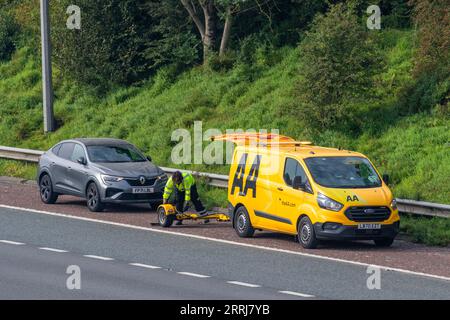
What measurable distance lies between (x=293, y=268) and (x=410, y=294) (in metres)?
2.94

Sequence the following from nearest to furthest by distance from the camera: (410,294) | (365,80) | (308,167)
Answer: (410,294), (308,167), (365,80)

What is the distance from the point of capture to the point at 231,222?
84.3 feet

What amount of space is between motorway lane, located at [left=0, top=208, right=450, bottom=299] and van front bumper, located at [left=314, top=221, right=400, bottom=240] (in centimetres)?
81

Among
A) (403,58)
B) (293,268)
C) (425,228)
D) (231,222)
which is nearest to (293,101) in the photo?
(403,58)

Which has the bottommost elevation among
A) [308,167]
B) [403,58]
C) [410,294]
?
[410,294]

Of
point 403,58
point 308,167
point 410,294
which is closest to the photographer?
point 410,294

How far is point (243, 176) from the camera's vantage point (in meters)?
24.5

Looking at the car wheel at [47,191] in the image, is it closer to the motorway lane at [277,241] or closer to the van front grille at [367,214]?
the motorway lane at [277,241]

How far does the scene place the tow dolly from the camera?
25344 mm

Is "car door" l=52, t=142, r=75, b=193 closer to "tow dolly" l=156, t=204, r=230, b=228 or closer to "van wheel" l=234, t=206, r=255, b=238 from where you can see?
"tow dolly" l=156, t=204, r=230, b=228

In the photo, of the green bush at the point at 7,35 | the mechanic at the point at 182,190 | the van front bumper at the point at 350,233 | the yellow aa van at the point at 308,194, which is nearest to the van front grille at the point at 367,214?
the yellow aa van at the point at 308,194

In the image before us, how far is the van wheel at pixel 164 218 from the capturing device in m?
25.4

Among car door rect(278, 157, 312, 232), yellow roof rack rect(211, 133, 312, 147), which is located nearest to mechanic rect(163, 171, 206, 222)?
yellow roof rack rect(211, 133, 312, 147)
